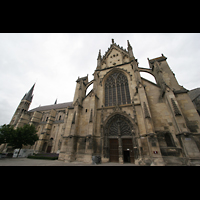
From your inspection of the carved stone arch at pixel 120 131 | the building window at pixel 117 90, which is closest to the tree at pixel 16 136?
the carved stone arch at pixel 120 131

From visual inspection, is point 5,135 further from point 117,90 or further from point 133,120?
point 133,120

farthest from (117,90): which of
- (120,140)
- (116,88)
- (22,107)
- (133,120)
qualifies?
(22,107)

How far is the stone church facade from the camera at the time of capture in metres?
8.80

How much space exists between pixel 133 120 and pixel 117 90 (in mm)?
5396

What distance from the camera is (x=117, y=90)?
48.8ft

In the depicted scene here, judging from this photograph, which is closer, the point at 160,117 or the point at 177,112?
the point at 177,112

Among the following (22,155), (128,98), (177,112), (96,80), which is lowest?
(22,155)

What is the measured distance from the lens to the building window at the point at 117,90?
13.8 meters

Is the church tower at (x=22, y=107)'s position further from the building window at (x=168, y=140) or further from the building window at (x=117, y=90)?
the building window at (x=168, y=140)
